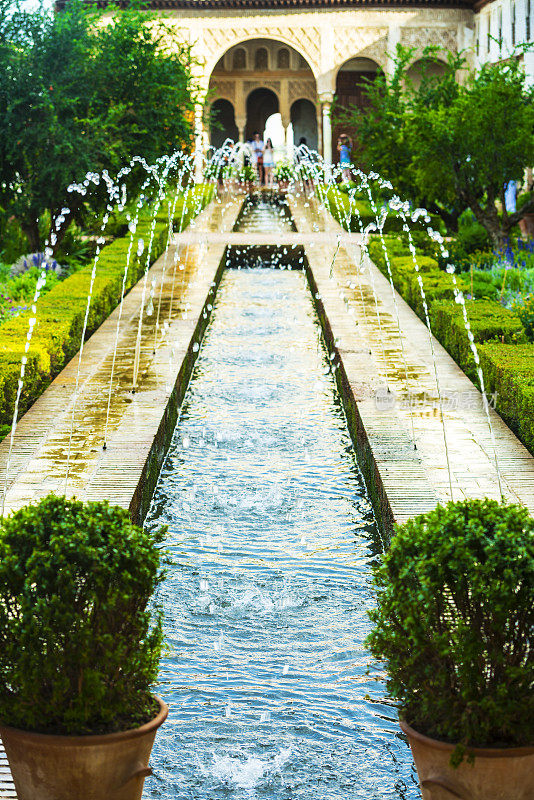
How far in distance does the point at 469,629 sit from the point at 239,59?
105ft

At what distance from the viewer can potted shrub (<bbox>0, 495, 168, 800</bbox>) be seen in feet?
8.39

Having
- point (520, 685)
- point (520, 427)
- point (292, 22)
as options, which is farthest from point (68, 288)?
point (292, 22)

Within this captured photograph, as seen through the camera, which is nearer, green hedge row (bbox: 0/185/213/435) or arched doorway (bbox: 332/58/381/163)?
green hedge row (bbox: 0/185/213/435)

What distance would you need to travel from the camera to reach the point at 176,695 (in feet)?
12.7

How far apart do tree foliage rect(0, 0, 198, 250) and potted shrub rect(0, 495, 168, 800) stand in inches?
418

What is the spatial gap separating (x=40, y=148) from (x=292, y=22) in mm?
16829

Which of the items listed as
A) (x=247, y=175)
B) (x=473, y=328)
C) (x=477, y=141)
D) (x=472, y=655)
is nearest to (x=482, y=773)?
(x=472, y=655)

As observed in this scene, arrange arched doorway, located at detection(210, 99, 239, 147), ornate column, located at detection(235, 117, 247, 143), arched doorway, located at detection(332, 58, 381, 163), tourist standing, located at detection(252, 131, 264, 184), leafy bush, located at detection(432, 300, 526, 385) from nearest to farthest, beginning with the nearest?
leafy bush, located at detection(432, 300, 526, 385) < tourist standing, located at detection(252, 131, 264, 184) < arched doorway, located at detection(332, 58, 381, 163) < ornate column, located at detection(235, 117, 247, 143) < arched doorway, located at detection(210, 99, 239, 147)

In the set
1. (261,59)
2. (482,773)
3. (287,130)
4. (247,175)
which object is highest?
(261,59)

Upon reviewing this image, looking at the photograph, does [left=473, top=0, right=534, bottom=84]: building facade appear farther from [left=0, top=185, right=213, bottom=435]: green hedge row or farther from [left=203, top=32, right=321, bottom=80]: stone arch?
[left=0, top=185, right=213, bottom=435]: green hedge row

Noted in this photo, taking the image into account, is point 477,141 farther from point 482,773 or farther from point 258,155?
point 258,155

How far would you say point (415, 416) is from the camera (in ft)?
21.5

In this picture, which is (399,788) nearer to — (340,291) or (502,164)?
(340,291)

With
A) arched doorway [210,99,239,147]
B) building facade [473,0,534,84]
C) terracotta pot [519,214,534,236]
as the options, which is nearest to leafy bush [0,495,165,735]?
terracotta pot [519,214,534,236]
